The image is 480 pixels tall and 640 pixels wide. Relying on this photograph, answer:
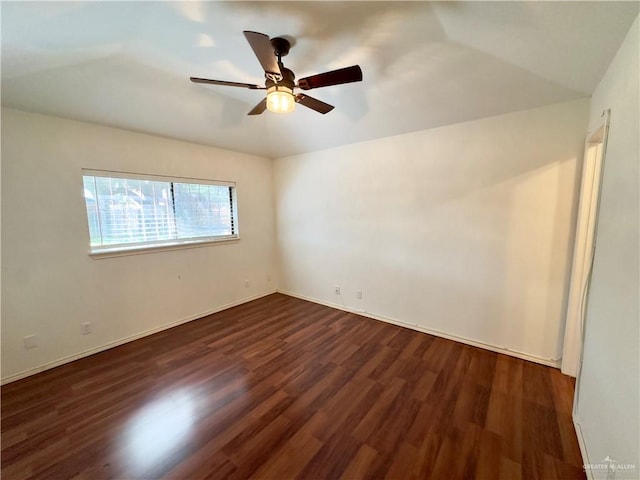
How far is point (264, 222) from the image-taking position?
4.40 m

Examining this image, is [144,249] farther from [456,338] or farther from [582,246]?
[582,246]

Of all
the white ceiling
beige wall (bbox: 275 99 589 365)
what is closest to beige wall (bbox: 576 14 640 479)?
the white ceiling

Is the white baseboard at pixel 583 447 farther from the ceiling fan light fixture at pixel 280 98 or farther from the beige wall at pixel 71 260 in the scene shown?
the beige wall at pixel 71 260

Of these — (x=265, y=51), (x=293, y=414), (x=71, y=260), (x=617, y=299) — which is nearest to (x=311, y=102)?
(x=265, y=51)

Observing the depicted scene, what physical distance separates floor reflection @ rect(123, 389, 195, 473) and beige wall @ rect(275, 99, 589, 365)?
236cm

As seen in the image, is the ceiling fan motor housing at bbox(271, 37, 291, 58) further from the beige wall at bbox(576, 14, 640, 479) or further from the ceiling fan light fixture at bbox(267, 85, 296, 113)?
the beige wall at bbox(576, 14, 640, 479)

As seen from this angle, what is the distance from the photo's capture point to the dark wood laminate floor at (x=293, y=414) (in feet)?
4.85

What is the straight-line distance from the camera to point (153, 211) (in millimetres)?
3188

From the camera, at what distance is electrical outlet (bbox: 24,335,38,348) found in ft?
7.59

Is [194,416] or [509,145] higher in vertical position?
[509,145]

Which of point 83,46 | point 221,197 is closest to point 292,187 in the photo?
point 221,197

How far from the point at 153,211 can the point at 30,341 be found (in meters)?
1.65

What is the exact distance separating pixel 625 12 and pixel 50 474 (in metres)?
3.91

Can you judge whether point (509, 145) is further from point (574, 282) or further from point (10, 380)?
point (10, 380)
